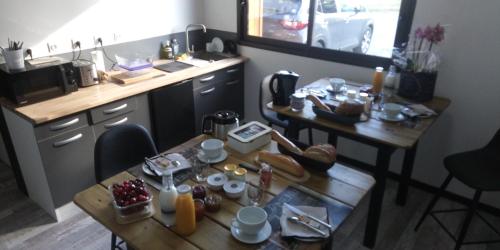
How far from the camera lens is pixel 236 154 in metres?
1.90

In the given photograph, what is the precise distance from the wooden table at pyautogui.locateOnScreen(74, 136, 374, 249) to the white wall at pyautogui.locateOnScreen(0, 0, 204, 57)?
1.69m

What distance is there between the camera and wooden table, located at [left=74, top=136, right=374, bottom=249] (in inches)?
51.0

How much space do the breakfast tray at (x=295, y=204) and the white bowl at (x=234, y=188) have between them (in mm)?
133

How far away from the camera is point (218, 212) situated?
4.78 feet

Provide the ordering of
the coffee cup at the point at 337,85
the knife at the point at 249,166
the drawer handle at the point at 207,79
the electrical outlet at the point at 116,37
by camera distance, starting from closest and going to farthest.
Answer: the knife at the point at 249,166 → the coffee cup at the point at 337,85 → the electrical outlet at the point at 116,37 → the drawer handle at the point at 207,79

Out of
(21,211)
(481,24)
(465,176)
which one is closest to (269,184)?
(465,176)

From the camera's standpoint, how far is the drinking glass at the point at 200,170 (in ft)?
5.49

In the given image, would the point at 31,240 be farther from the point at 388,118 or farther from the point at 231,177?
the point at 388,118

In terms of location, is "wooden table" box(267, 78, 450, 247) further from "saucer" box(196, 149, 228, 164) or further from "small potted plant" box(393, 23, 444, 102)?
"saucer" box(196, 149, 228, 164)

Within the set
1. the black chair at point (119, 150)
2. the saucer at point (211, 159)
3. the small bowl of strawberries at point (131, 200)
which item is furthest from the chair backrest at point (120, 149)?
the small bowl of strawberries at point (131, 200)

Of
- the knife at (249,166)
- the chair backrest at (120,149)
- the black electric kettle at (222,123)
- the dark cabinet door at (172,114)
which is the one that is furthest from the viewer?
the dark cabinet door at (172,114)

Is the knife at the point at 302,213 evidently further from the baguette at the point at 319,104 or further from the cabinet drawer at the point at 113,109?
the cabinet drawer at the point at 113,109

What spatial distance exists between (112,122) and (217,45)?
64.8 inches

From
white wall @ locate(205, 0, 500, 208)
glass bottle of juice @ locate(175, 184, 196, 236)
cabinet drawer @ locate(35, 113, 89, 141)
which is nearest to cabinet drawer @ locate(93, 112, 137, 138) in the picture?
cabinet drawer @ locate(35, 113, 89, 141)
